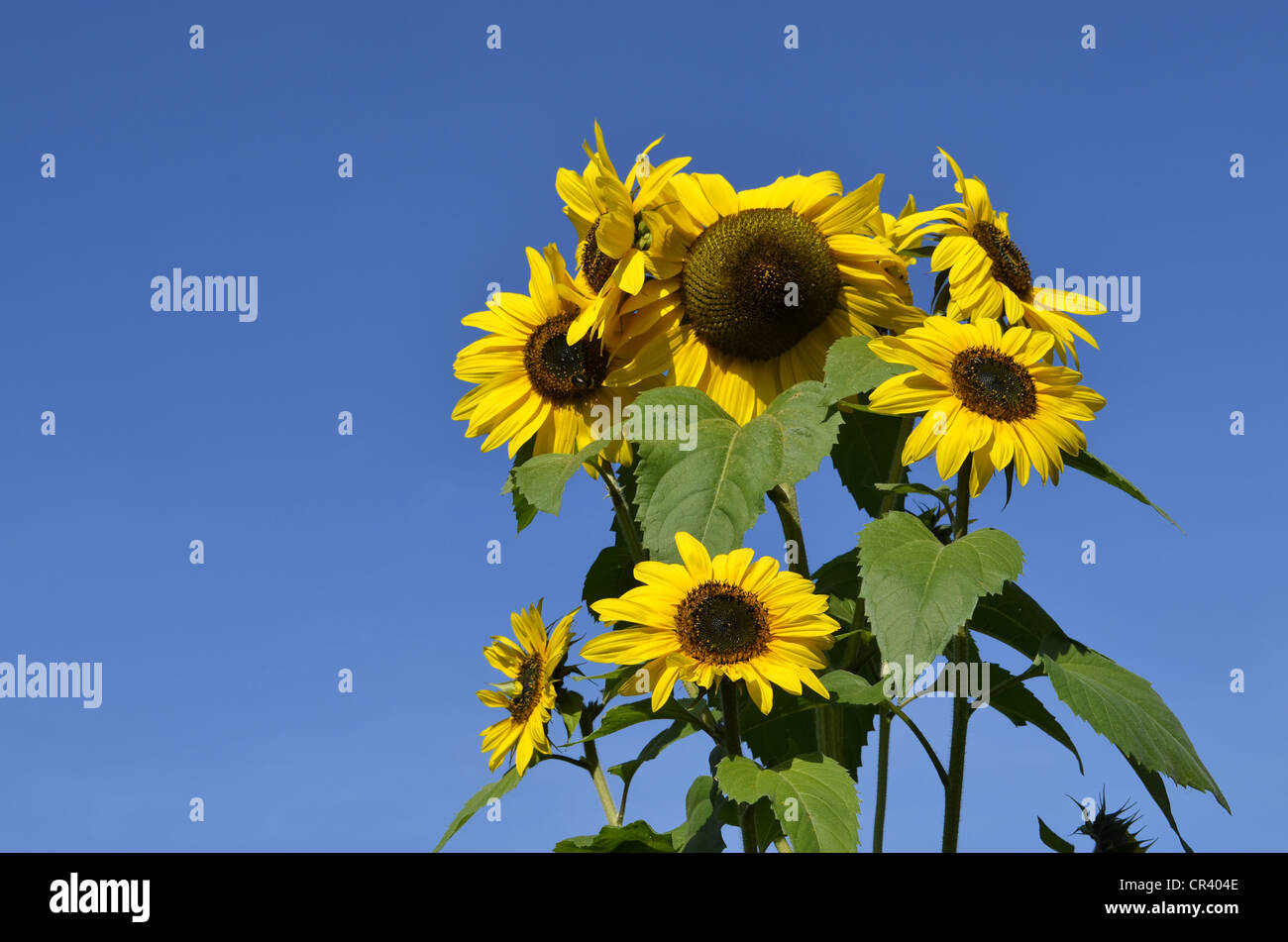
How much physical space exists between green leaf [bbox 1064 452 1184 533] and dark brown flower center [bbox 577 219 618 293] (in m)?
1.16

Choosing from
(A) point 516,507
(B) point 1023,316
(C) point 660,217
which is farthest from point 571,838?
(B) point 1023,316

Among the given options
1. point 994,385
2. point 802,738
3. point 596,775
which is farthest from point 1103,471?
point 596,775

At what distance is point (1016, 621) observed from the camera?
2865 mm

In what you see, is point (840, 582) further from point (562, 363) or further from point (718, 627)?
point (562, 363)

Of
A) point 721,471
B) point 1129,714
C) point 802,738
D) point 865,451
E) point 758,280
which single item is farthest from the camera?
point 865,451

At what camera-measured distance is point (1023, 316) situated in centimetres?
289

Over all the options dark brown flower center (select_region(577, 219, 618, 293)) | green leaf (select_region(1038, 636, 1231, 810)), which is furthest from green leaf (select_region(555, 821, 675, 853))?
dark brown flower center (select_region(577, 219, 618, 293))

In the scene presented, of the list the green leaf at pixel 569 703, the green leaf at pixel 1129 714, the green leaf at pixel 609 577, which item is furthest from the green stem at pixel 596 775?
the green leaf at pixel 1129 714

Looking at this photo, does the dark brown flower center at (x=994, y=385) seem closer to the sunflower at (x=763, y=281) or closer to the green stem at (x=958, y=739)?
the green stem at (x=958, y=739)

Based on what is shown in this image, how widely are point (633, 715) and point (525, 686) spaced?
18.8 inches

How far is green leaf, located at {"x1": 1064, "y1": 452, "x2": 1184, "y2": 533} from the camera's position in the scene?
8.55ft

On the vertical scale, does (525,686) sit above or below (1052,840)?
above
